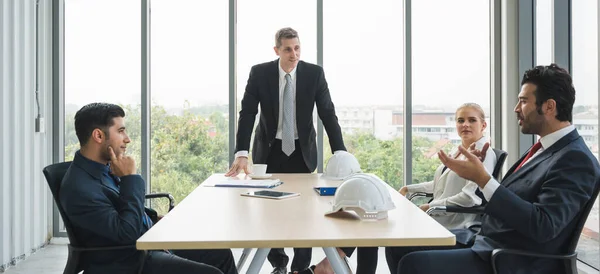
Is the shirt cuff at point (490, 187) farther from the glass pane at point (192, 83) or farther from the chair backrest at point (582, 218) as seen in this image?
the glass pane at point (192, 83)

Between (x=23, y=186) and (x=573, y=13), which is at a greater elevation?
(x=573, y=13)

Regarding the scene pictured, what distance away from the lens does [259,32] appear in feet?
17.5

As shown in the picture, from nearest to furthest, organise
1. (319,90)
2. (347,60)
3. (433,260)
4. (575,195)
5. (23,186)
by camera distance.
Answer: (575,195)
(433,260)
(319,90)
(23,186)
(347,60)

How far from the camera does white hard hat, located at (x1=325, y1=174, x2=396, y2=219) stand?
2.07 m

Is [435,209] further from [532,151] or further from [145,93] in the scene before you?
[145,93]

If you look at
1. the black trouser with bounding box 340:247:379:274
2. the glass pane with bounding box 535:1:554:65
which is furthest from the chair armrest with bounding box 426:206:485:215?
the glass pane with bounding box 535:1:554:65

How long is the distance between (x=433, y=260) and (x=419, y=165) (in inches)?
125

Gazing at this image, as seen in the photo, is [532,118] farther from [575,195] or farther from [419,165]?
[419,165]

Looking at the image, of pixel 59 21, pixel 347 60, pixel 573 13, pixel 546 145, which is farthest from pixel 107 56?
pixel 546 145

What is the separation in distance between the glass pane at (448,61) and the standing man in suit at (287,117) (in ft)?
5.50

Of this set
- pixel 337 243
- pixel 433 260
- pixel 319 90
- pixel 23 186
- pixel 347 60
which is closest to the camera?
pixel 337 243

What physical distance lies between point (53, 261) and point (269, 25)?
8.83 ft

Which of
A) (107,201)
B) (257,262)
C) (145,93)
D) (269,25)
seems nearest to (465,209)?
(257,262)

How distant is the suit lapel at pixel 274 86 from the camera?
383 cm
